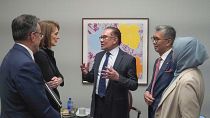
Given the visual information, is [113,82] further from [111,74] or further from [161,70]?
[161,70]

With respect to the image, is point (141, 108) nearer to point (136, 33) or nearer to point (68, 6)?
point (136, 33)

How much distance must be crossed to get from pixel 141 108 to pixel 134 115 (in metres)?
0.14

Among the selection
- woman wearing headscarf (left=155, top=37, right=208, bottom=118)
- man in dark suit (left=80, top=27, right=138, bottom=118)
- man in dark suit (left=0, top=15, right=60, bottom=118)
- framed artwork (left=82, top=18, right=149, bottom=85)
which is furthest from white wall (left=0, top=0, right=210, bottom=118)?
man in dark suit (left=0, top=15, right=60, bottom=118)

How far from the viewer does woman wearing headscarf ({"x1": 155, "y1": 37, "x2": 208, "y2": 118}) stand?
2.01 meters

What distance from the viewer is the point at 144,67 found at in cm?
400

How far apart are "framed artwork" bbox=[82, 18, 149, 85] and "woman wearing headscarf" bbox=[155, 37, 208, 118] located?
175cm

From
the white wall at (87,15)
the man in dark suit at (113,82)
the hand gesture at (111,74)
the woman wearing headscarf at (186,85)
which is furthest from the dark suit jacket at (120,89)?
the white wall at (87,15)

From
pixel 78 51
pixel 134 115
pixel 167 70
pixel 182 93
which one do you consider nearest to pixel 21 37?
pixel 182 93

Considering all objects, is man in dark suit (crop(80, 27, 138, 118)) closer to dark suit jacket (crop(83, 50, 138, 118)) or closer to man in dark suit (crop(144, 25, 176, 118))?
dark suit jacket (crop(83, 50, 138, 118))

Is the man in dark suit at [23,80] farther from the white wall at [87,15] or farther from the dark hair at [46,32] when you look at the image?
the white wall at [87,15]

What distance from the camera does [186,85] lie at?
2027 mm

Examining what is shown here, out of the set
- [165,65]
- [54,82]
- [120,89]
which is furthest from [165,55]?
[54,82]

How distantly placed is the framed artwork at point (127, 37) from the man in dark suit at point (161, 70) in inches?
38.9

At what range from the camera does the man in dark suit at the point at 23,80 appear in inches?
67.9
